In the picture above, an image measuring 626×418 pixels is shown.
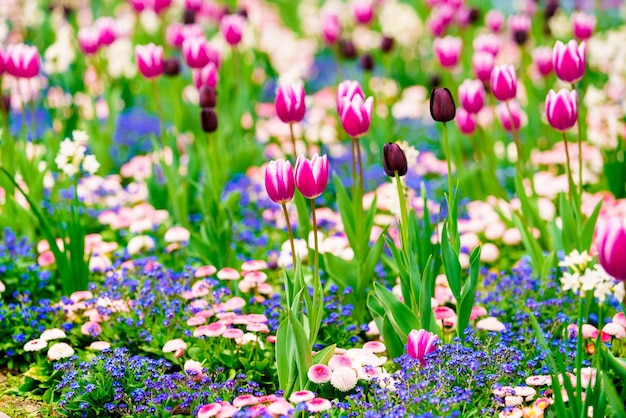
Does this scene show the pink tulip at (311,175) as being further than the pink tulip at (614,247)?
Yes

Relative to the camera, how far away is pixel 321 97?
20.2 ft

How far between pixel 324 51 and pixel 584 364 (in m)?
5.87

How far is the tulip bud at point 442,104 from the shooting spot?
2739 mm

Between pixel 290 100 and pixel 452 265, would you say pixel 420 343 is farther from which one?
pixel 290 100

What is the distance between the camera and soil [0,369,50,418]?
9.20 ft

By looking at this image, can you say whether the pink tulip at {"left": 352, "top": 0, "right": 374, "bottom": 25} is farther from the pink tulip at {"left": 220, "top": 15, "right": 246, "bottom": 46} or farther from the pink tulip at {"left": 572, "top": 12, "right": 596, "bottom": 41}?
the pink tulip at {"left": 572, "top": 12, "right": 596, "bottom": 41}

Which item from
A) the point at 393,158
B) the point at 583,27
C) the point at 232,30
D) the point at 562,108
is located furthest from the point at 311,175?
the point at 583,27

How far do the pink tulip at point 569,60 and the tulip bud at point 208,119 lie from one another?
4.97 ft

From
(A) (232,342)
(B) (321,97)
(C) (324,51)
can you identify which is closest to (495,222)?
(A) (232,342)

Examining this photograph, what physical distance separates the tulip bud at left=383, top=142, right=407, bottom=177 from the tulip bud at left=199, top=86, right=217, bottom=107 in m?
1.36

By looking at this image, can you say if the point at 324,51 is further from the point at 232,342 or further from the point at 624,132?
the point at 232,342

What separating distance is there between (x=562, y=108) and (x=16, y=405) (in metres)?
2.25

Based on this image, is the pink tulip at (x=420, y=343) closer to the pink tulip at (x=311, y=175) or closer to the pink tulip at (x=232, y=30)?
the pink tulip at (x=311, y=175)

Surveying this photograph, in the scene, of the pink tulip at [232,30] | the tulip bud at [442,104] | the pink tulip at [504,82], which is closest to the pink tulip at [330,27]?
the pink tulip at [232,30]
